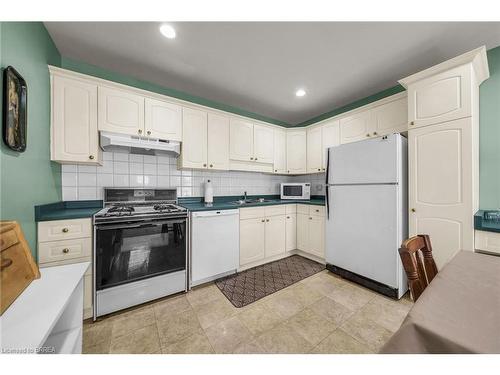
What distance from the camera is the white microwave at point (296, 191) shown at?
10.1 ft

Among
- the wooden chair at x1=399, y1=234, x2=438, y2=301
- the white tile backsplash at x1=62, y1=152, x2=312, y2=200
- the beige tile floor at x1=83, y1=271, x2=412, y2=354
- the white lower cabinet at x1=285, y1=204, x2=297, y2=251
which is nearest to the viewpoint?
the wooden chair at x1=399, y1=234, x2=438, y2=301

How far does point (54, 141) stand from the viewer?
1.62 metres

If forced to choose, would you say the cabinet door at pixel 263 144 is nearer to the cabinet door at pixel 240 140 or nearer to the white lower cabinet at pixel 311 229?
the cabinet door at pixel 240 140

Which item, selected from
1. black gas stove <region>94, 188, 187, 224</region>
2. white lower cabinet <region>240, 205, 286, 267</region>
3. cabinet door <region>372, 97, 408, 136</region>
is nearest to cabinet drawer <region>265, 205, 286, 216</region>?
white lower cabinet <region>240, 205, 286, 267</region>

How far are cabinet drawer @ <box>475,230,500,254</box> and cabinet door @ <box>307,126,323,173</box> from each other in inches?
69.4

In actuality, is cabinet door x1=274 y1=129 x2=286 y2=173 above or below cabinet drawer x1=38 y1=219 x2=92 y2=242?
above

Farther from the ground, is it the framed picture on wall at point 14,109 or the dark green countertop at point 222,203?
the framed picture on wall at point 14,109

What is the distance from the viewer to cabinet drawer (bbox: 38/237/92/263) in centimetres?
137

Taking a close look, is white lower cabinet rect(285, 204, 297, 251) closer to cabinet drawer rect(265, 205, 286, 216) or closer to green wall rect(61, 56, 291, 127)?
cabinet drawer rect(265, 205, 286, 216)

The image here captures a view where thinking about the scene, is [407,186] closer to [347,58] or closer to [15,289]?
[347,58]

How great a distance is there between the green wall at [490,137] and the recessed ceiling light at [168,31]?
2939 mm

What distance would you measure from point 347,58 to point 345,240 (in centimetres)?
198

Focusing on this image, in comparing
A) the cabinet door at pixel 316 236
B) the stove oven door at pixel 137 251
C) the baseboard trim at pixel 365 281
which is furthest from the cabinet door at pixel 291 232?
the stove oven door at pixel 137 251
